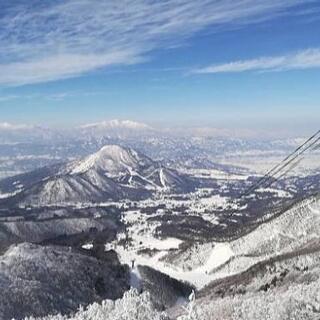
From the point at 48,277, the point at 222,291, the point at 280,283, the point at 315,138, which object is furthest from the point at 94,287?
the point at 315,138

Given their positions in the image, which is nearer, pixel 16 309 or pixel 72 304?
pixel 16 309

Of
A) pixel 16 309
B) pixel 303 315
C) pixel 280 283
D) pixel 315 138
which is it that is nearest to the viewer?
pixel 315 138

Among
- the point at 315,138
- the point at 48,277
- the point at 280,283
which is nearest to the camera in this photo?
the point at 315,138

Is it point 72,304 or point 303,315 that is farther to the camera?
point 72,304

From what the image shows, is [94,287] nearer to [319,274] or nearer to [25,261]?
[25,261]

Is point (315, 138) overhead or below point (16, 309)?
overhead

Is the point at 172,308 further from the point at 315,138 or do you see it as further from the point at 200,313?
the point at 315,138

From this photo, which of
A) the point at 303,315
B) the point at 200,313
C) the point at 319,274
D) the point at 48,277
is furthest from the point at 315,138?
the point at 48,277

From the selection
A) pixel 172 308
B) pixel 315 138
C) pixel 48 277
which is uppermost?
pixel 315 138

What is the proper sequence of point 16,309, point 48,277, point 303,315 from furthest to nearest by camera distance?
point 48,277
point 16,309
point 303,315
